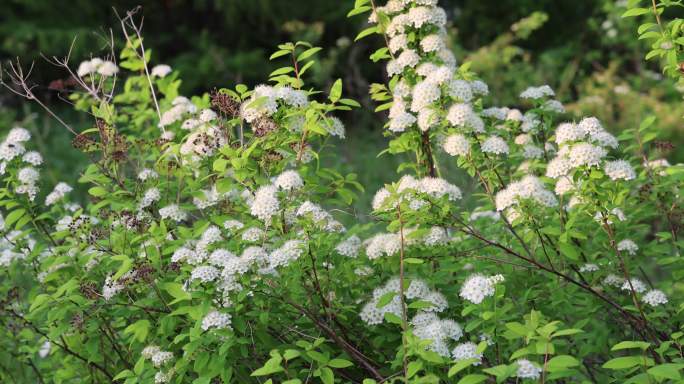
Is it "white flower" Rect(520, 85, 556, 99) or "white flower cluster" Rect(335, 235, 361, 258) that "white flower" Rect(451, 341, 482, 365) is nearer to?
"white flower cluster" Rect(335, 235, 361, 258)

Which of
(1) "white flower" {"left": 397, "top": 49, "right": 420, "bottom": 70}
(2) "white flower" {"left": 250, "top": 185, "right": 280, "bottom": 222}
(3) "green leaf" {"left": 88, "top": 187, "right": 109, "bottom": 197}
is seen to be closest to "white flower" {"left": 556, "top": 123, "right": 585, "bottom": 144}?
(1) "white flower" {"left": 397, "top": 49, "right": 420, "bottom": 70}

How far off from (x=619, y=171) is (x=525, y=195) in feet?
0.95

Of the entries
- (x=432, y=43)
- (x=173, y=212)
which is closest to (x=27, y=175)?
(x=173, y=212)

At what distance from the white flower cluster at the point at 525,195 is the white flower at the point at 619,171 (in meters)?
0.19

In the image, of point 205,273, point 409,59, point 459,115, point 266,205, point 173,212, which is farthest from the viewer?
point 409,59

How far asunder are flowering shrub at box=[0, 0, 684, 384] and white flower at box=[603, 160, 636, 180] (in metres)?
0.01

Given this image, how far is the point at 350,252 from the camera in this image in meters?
2.39

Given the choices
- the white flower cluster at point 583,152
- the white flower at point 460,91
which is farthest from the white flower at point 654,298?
the white flower at point 460,91

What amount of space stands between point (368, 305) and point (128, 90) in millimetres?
1921

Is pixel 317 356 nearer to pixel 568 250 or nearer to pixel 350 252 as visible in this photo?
pixel 350 252

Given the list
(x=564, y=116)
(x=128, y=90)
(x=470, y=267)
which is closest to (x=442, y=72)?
(x=470, y=267)

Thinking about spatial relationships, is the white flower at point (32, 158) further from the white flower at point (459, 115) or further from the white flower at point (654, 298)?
the white flower at point (654, 298)

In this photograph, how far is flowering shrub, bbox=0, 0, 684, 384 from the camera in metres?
2.16

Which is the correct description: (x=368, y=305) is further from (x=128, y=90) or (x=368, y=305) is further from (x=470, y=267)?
(x=128, y=90)
